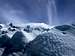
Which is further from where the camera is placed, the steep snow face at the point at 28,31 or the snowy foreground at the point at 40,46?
the steep snow face at the point at 28,31

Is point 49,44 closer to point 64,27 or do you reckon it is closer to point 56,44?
point 56,44

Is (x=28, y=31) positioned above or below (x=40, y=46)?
above

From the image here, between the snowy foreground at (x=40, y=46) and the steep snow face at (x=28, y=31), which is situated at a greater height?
the steep snow face at (x=28, y=31)

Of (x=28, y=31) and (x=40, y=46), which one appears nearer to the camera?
(x=40, y=46)

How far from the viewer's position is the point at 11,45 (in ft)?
18.5

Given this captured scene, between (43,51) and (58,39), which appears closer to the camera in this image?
(43,51)

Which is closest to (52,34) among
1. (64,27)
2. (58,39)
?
(58,39)

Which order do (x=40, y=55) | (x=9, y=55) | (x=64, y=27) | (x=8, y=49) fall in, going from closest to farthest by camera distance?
(x=40, y=55) < (x=9, y=55) < (x=8, y=49) < (x=64, y=27)

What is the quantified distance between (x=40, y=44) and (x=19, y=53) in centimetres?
98

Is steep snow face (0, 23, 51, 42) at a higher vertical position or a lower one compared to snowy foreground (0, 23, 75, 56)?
higher

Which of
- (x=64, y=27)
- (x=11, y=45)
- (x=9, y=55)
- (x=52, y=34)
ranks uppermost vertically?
Answer: (x=64, y=27)

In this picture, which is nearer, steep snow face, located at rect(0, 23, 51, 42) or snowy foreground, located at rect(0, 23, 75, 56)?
snowy foreground, located at rect(0, 23, 75, 56)

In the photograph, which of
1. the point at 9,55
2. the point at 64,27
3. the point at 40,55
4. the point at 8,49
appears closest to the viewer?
the point at 40,55

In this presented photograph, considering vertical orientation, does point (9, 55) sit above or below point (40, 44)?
below
